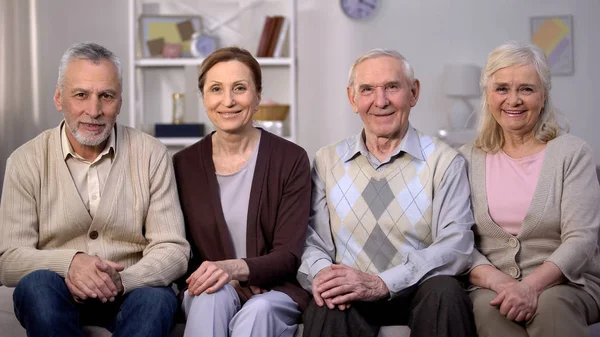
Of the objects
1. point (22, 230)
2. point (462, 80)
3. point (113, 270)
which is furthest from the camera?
point (462, 80)

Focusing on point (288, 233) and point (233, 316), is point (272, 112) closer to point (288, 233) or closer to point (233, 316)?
point (288, 233)

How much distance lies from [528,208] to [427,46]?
3.26 metres

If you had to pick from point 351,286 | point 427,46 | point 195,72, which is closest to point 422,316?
point 351,286

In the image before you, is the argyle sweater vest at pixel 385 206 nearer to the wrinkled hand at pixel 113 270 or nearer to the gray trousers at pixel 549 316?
the gray trousers at pixel 549 316

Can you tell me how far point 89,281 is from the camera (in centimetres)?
218

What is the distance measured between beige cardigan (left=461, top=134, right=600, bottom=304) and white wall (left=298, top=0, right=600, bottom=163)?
312cm

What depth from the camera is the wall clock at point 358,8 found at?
551 cm

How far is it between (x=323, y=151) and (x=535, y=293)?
830 millimetres

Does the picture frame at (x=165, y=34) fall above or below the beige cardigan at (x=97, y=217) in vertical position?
above

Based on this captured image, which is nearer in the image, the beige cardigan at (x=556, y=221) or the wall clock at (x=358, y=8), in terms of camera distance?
the beige cardigan at (x=556, y=221)

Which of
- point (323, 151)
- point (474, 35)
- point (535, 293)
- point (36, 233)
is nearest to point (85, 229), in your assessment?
point (36, 233)

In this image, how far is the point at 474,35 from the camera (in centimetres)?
547

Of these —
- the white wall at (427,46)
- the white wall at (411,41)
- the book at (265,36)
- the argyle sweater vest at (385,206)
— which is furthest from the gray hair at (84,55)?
the white wall at (427,46)

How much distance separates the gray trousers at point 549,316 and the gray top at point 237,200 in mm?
737
